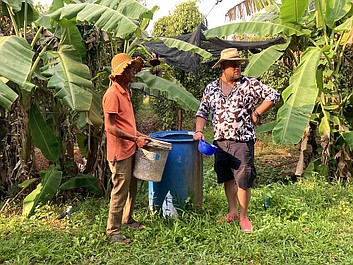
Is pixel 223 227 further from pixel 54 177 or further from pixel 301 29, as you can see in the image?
pixel 301 29

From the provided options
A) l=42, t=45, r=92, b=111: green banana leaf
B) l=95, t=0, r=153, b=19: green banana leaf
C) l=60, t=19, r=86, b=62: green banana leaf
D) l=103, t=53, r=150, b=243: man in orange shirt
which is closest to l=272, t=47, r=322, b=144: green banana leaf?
l=103, t=53, r=150, b=243: man in orange shirt

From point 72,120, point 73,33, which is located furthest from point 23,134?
point 73,33

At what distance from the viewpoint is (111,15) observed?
3.69m

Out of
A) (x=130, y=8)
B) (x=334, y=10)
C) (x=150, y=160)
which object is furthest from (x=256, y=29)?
(x=150, y=160)

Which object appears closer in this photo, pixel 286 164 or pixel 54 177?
pixel 54 177

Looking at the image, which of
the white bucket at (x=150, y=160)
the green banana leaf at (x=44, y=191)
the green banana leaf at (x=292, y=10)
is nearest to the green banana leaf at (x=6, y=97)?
the white bucket at (x=150, y=160)

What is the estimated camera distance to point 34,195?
448 centimetres

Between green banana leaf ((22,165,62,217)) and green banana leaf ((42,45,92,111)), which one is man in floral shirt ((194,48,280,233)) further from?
green banana leaf ((22,165,62,217))

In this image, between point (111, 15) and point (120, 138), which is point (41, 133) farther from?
point (111, 15)

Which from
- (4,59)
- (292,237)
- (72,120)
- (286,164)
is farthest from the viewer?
(286,164)

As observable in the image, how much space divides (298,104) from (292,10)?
1319 mm

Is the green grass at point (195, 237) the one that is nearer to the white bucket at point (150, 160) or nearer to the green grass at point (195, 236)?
the green grass at point (195, 236)

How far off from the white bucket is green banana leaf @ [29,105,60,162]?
1420 mm

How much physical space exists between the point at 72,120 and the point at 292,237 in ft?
9.50
